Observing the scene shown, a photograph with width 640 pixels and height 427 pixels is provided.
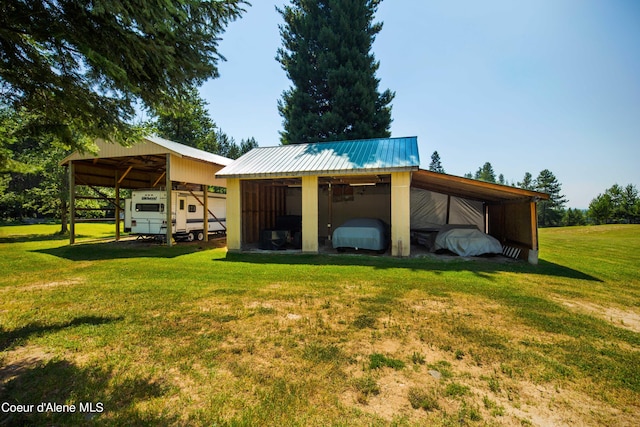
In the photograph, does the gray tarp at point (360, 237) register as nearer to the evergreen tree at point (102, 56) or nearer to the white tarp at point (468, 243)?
the white tarp at point (468, 243)

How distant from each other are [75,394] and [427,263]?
8.81 m

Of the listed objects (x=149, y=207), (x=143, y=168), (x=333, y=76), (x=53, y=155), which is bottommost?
(x=149, y=207)

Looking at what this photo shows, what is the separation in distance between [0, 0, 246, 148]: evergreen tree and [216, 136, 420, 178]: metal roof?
7.17 m

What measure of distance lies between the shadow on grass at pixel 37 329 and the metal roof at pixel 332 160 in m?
7.98

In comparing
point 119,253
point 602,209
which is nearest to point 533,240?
point 119,253

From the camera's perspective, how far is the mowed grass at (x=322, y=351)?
258 centimetres

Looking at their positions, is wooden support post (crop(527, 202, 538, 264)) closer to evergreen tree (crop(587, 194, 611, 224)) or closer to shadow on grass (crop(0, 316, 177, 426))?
shadow on grass (crop(0, 316, 177, 426))

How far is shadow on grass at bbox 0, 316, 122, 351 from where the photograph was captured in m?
3.84

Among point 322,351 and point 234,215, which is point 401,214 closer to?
point 234,215

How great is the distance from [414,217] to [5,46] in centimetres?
1690

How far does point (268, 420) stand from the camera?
2.41 m

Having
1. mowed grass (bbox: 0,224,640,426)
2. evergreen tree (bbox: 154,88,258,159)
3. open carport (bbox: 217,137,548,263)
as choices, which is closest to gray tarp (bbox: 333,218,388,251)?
open carport (bbox: 217,137,548,263)

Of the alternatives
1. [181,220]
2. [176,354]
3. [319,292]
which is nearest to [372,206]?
[181,220]

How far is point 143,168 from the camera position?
17.9 metres
